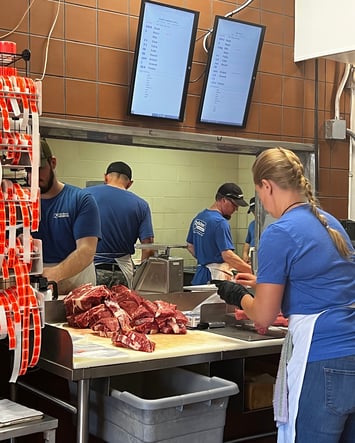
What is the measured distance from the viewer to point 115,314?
3082 millimetres

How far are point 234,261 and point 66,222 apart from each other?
1.11 m

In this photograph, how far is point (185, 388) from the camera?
2854 mm

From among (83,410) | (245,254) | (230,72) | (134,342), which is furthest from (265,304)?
(230,72)

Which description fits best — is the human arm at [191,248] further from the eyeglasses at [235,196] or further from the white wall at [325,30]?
the white wall at [325,30]

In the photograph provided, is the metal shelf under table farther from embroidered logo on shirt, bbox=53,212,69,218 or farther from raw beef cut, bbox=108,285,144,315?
embroidered logo on shirt, bbox=53,212,69,218

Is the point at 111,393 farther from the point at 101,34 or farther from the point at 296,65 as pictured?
the point at 296,65

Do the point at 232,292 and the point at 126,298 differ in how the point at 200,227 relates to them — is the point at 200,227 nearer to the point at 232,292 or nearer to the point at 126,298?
the point at 126,298

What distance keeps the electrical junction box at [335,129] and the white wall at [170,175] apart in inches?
25.7

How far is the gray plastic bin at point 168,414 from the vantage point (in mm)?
2447

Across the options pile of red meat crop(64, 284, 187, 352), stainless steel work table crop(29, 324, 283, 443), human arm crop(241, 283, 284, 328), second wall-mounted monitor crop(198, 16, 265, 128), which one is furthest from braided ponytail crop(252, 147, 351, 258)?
second wall-mounted monitor crop(198, 16, 265, 128)

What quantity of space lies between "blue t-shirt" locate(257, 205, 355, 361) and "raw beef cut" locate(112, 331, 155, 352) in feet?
1.82

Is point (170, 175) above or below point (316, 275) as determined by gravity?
above

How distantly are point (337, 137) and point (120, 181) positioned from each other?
1557mm

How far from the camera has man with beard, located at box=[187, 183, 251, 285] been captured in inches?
157
